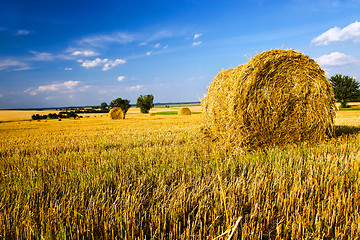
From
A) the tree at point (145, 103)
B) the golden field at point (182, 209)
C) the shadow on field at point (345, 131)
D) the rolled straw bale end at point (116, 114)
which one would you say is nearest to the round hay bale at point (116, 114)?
the rolled straw bale end at point (116, 114)

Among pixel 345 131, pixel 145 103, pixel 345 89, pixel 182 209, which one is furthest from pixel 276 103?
pixel 145 103

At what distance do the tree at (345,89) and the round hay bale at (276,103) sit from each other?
41.2 m

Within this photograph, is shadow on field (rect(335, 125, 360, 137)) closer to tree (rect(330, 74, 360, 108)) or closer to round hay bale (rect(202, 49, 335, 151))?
round hay bale (rect(202, 49, 335, 151))

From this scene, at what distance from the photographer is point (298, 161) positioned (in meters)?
3.93

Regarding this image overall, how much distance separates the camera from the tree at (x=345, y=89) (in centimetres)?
3947

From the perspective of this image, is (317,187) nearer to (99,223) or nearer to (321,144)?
(99,223)

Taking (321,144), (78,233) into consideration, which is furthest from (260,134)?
(78,233)

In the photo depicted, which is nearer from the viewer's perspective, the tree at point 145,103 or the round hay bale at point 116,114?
the round hay bale at point 116,114

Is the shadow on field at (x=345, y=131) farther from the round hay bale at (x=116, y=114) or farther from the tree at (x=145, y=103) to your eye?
the tree at (x=145, y=103)

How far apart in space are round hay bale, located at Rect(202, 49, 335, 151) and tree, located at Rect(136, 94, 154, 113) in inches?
2034

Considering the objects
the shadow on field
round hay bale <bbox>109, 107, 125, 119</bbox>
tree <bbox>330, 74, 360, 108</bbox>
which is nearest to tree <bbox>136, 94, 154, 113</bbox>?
round hay bale <bbox>109, 107, 125, 119</bbox>

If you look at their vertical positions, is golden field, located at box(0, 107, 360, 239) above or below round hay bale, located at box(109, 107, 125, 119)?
below

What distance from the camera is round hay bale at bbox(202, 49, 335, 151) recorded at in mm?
5148

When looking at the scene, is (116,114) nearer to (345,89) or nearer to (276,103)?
(276,103)
